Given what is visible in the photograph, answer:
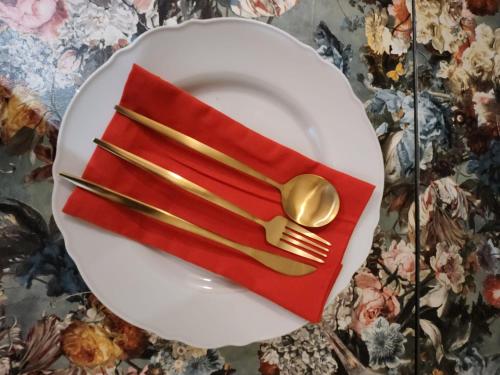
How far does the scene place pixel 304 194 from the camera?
1.71 ft

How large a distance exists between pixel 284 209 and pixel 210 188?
9 centimetres

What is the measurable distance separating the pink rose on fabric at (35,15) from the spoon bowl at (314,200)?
1.05 ft

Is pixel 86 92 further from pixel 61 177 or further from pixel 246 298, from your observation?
pixel 246 298

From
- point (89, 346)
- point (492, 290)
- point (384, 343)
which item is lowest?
point (89, 346)

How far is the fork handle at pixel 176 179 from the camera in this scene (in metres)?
0.49

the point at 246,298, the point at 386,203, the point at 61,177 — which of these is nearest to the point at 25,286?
the point at 61,177

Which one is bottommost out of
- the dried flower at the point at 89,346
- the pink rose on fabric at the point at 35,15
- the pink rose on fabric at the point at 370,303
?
the dried flower at the point at 89,346

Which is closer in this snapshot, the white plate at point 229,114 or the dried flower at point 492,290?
the white plate at point 229,114

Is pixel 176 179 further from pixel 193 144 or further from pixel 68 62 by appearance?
pixel 68 62

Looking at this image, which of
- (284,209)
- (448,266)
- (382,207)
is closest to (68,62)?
(284,209)

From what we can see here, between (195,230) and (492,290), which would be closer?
(195,230)

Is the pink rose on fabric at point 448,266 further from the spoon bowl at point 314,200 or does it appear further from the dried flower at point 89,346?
the dried flower at point 89,346

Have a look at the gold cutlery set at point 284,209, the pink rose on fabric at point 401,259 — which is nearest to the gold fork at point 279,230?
the gold cutlery set at point 284,209

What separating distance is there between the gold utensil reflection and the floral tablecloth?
0.07 meters
